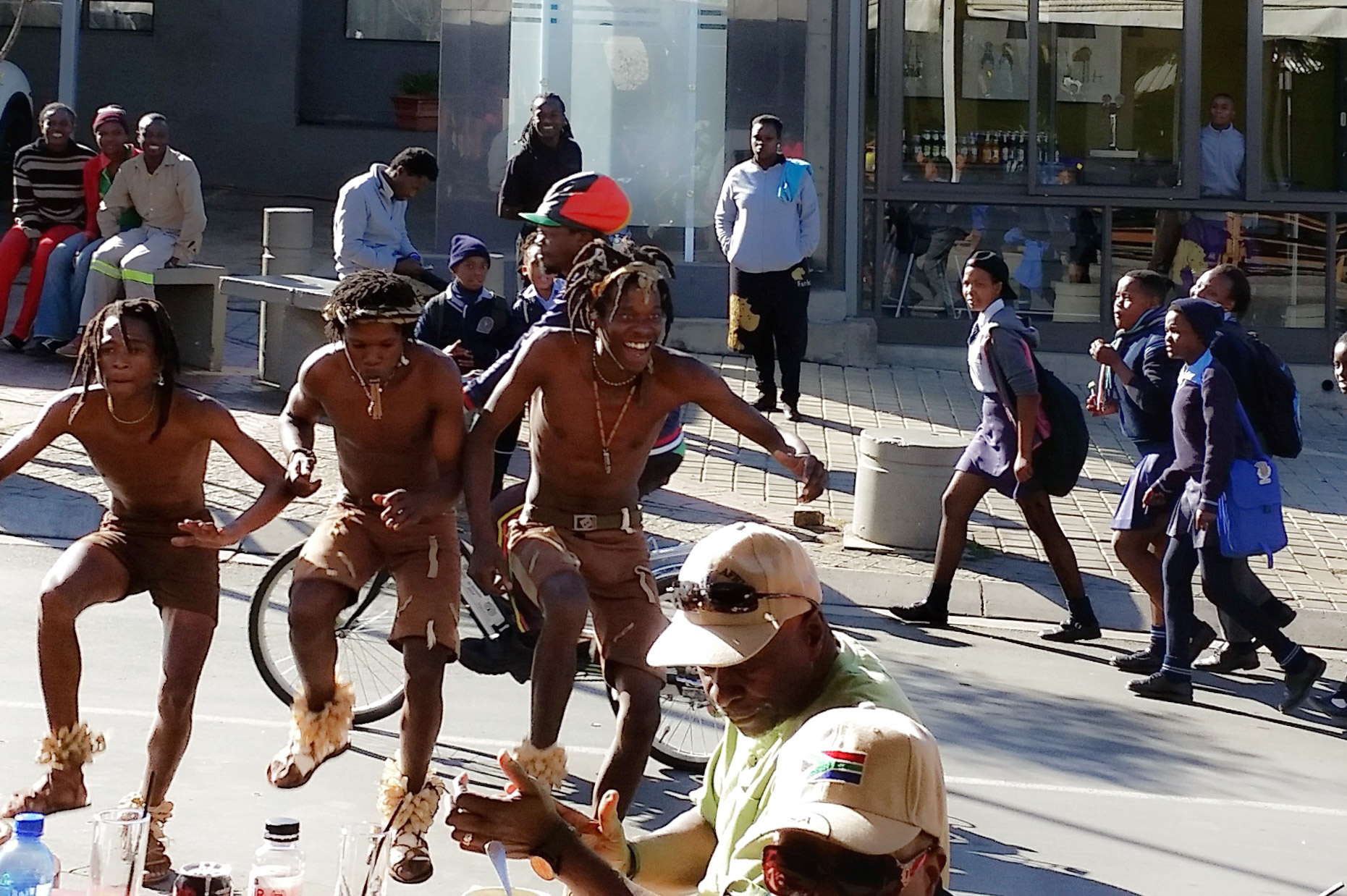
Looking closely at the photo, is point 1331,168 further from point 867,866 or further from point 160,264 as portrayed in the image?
point 867,866

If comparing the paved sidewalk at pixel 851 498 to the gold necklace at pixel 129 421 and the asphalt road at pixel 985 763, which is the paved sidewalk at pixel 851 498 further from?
the gold necklace at pixel 129 421

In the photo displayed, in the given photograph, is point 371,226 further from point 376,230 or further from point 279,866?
point 279,866

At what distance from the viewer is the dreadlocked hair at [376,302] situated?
6.16 meters

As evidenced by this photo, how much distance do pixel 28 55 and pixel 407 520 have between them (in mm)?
20021

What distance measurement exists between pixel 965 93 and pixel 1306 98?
2.95 metres

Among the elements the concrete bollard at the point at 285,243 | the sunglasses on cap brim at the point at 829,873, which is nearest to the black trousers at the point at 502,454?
the concrete bollard at the point at 285,243

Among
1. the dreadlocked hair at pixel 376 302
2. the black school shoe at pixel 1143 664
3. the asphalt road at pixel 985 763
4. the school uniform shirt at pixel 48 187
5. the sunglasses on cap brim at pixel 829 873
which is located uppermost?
the school uniform shirt at pixel 48 187

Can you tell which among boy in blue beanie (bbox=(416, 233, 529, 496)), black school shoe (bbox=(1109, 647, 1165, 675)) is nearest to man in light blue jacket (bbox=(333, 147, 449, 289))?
boy in blue beanie (bbox=(416, 233, 529, 496))

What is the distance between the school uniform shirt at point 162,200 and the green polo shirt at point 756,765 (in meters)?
10.3

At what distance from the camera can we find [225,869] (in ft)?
12.8

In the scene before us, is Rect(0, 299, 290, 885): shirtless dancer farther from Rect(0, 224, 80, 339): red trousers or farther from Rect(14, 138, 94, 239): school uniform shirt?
Rect(14, 138, 94, 239): school uniform shirt

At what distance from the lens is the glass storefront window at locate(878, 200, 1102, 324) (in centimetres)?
1619

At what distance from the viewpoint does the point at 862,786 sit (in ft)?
10.2

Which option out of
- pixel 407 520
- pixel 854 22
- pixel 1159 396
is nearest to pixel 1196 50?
pixel 854 22
